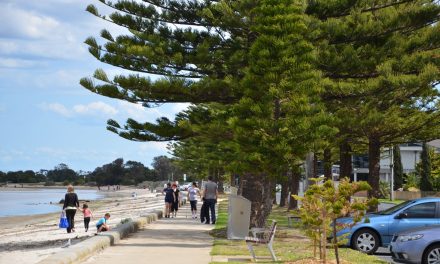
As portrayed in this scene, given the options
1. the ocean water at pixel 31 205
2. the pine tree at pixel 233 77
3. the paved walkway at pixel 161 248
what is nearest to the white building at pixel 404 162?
the ocean water at pixel 31 205

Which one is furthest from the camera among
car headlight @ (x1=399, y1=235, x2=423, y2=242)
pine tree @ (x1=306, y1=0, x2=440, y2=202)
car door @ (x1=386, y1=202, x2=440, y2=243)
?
pine tree @ (x1=306, y1=0, x2=440, y2=202)

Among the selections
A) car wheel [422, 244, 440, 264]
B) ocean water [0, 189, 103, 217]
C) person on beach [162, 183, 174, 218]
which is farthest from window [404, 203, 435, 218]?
ocean water [0, 189, 103, 217]

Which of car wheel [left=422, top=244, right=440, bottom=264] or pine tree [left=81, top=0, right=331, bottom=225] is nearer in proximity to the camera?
car wheel [left=422, top=244, right=440, bottom=264]

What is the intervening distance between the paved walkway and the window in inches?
183

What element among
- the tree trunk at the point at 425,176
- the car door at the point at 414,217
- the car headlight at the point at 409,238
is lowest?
the car headlight at the point at 409,238

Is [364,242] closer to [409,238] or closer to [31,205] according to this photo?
[409,238]

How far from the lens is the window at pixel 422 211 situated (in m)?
16.7

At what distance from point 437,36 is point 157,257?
11.8 m

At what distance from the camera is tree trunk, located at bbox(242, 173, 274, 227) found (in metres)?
19.0

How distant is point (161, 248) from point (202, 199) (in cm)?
947

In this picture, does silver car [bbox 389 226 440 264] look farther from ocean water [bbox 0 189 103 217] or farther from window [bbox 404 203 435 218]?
ocean water [bbox 0 189 103 217]

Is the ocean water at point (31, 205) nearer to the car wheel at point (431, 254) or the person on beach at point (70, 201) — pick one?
the person on beach at point (70, 201)

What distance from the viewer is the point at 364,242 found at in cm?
1698

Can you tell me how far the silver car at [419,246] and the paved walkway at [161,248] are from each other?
3.67m
